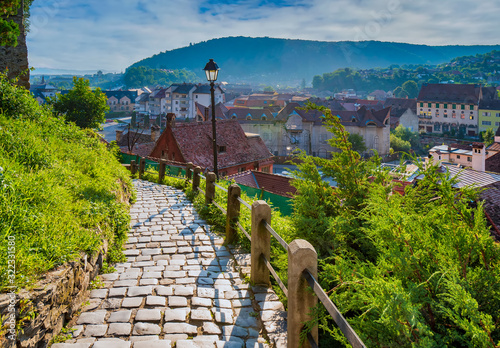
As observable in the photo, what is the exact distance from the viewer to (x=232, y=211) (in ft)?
24.6

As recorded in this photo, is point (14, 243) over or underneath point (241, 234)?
over

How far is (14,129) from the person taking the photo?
816cm

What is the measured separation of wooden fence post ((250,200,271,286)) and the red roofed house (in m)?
23.6

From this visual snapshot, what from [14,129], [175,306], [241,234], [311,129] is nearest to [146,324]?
[175,306]

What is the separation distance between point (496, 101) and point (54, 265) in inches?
4122

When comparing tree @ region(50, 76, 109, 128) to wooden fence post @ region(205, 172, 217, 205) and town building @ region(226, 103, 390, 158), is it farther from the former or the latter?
town building @ region(226, 103, 390, 158)

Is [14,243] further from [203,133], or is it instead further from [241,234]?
[203,133]

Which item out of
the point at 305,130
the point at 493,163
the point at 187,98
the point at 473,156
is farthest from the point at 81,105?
the point at 187,98

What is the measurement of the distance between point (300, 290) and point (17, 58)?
58.9ft

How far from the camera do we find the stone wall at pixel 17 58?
1678 cm

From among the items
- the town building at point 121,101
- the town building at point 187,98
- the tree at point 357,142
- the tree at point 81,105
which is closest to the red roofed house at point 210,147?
the tree at point 81,105

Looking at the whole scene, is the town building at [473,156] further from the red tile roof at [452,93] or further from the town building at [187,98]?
the town building at [187,98]

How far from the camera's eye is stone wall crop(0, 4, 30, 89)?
16.8 meters

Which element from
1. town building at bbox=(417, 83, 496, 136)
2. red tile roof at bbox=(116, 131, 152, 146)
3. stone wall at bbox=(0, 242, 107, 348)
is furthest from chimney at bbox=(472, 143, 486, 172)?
town building at bbox=(417, 83, 496, 136)
